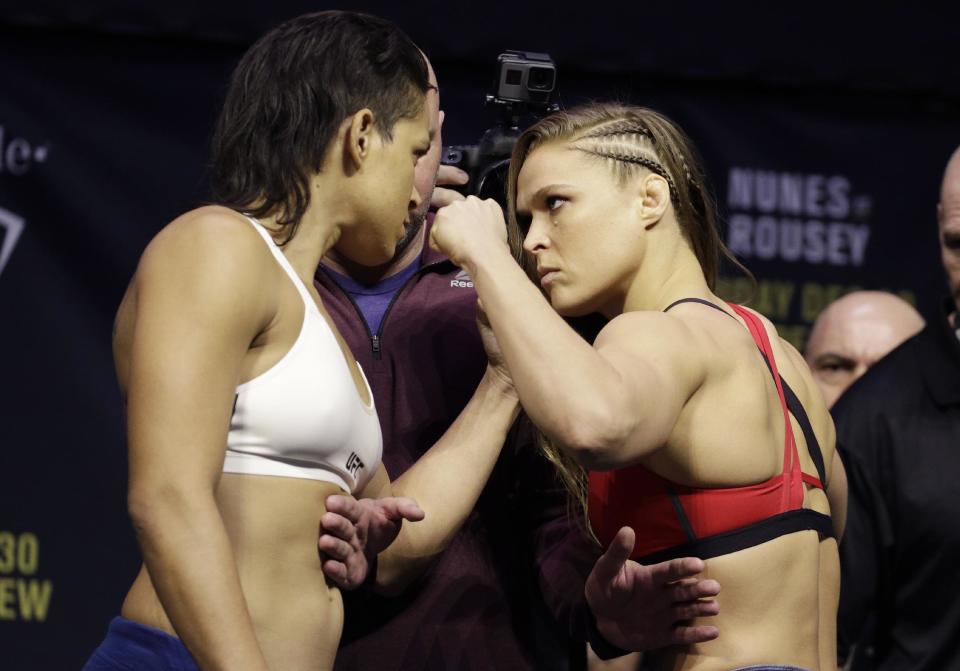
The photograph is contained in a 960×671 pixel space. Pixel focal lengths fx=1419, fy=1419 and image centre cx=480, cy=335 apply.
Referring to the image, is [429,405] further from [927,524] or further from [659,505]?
[927,524]

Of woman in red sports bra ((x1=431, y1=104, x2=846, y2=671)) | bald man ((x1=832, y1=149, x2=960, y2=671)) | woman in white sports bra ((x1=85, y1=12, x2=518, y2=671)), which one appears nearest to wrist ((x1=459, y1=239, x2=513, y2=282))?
woman in red sports bra ((x1=431, y1=104, x2=846, y2=671))

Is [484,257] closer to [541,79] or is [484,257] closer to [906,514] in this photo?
[541,79]

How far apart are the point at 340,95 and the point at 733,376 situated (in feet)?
2.14

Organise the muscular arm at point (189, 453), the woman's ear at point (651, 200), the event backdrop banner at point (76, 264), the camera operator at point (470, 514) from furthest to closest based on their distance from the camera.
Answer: the event backdrop banner at point (76, 264) → the camera operator at point (470, 514) → the woman's ear at point (651, 200) → the muscular arm at point (189, 453)

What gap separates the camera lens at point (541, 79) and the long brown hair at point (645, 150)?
0.68 ft

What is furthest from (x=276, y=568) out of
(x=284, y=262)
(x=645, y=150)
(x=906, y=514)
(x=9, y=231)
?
(x=9, y=231)

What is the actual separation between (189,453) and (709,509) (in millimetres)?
706

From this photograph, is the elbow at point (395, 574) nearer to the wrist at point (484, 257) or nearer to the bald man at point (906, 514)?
the wrist at point (484, 257)

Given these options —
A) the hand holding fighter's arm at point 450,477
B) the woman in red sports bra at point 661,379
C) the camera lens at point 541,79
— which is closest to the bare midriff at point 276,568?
the hand holding fighter's arm at point 450,477

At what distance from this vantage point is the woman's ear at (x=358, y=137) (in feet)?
6.34

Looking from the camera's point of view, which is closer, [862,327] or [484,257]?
[484,257]

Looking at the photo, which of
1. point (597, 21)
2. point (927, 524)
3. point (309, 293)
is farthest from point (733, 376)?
point (597, 21)

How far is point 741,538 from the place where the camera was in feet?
6.24

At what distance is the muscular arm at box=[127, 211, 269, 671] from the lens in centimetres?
160
